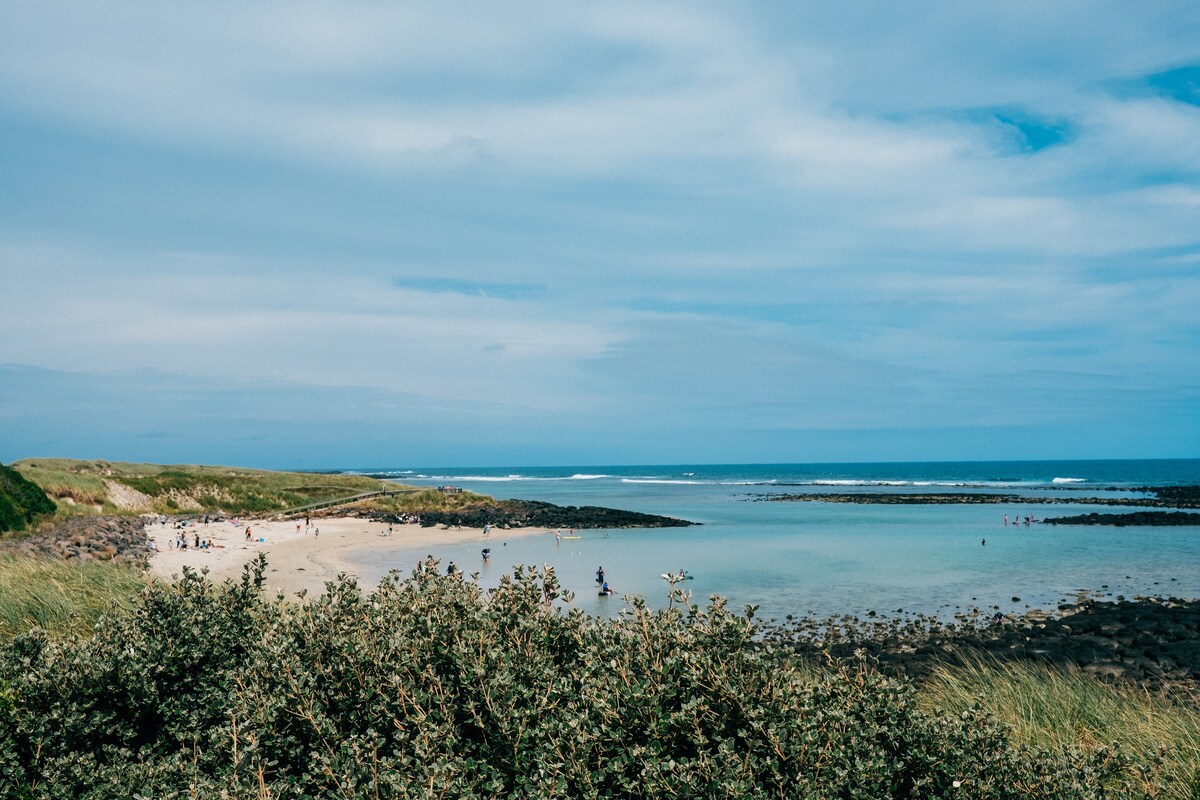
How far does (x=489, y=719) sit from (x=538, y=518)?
202 feet

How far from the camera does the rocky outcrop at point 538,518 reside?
61094 millimetres

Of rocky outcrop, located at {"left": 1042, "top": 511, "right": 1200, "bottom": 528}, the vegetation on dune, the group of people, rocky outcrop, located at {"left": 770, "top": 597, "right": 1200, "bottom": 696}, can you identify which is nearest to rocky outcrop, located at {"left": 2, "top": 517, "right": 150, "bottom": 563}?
the vegetation on dune

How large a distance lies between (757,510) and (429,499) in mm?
34427

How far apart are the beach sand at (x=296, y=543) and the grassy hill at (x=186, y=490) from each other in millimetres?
5795

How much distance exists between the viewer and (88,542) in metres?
26.5

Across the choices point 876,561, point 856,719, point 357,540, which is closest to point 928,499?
point 876,561

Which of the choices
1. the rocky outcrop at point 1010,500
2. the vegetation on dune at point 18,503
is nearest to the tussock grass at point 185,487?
the vegetation on dune at point 18,503

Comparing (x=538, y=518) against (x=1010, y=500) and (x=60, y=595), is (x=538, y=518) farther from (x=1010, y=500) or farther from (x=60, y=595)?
(x=1010, y=500)

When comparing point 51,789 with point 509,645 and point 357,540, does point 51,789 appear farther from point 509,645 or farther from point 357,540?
point 357,540

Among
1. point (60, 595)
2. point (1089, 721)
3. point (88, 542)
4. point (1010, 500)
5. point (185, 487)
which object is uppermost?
point (60, 595)

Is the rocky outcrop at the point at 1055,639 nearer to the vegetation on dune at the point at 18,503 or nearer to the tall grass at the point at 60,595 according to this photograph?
the tall grass at the point at 60,595

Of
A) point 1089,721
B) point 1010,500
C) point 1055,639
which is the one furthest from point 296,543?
point 1010,500

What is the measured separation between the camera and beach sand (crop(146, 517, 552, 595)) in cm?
3020

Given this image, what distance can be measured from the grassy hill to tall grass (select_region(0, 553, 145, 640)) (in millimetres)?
30149
